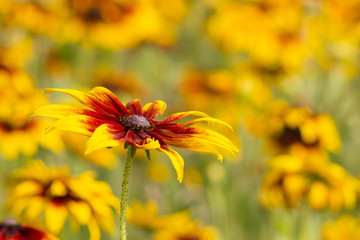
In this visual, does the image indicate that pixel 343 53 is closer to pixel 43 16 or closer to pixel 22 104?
pixel 43 16

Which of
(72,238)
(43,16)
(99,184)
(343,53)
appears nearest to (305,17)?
(343,53)

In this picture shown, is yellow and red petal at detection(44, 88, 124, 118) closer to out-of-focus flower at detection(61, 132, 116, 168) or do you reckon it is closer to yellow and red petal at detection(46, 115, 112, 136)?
yellow and red petal at detection(46, 115, 112, 136)

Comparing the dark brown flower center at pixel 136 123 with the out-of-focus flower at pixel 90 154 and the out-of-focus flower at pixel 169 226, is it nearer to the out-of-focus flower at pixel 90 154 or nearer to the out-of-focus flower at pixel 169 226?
the out-of-focus flower at pixel 169 226

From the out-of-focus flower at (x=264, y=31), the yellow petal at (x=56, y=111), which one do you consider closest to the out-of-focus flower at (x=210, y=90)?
the out-of-focus flower at (x=264, y=31)

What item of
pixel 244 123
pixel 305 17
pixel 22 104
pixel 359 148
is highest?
pixel 305 17

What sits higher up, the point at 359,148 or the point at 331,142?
the point at 359,148

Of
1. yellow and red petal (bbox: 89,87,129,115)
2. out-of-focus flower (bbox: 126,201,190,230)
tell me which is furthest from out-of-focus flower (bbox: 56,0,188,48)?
yellow and red petal (bbox: 89,87,129,115)

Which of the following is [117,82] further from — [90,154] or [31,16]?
[90,154]
